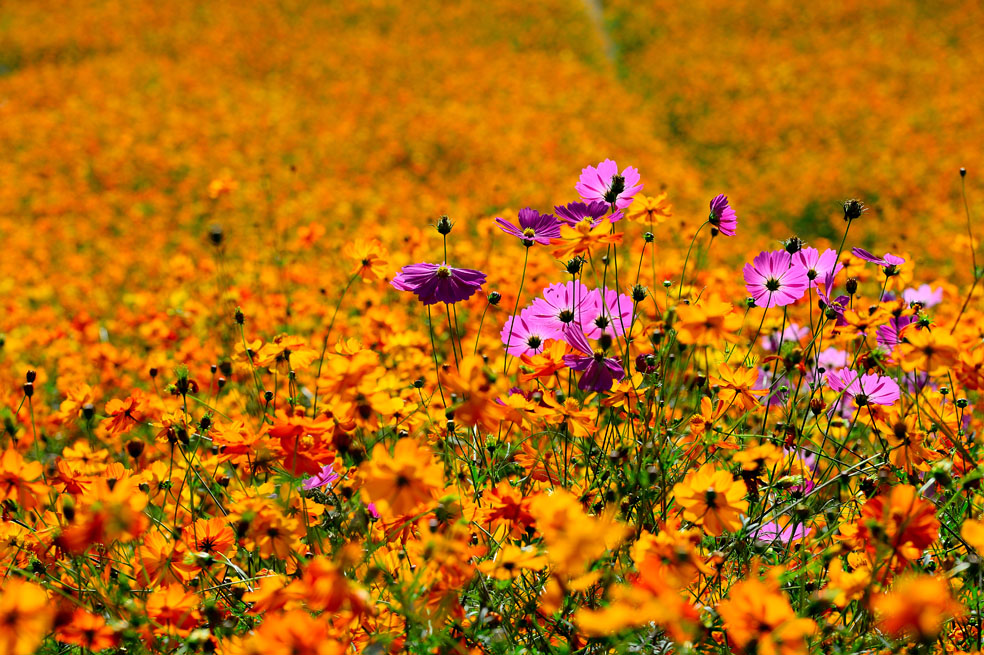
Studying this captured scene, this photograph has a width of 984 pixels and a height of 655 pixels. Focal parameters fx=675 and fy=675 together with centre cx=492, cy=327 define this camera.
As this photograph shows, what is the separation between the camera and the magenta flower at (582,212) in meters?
1.56

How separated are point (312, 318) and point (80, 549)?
2406 millimetres

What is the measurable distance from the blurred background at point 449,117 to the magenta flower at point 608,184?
136 cm

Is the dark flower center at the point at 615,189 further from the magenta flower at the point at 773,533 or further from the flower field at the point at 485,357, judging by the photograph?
the magenta flower at the point at 773,533

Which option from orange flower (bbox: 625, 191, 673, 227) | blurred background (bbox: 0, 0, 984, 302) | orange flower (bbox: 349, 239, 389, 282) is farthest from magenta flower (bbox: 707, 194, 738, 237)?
blurred background (bbox: 0, 0, 984, 302)

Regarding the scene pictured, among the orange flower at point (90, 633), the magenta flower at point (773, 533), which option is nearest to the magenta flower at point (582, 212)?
the magenta flower at point (773, 533)

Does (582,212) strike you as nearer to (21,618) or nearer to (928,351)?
(928,351)

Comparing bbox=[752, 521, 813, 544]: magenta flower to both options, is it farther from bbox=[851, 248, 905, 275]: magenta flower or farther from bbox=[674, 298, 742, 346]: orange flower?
bbox=[851, 248, 905, 275]: magenta flower

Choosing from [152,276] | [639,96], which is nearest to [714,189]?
[639,96]

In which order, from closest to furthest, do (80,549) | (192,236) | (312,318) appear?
1. (80,549)
2. (312,318)
3. (192,236)

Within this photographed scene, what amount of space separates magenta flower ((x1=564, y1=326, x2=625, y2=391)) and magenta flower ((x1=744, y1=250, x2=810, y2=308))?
1.49 feet

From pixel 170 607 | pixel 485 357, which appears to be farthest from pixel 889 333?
pixel 170 607

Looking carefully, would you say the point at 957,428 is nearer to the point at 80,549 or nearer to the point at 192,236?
the point at 80,549

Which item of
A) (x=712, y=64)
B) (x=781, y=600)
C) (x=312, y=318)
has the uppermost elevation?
(x=712, y=64)

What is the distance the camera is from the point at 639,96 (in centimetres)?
1223
